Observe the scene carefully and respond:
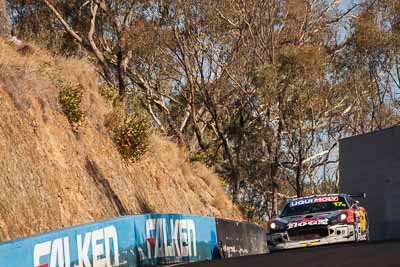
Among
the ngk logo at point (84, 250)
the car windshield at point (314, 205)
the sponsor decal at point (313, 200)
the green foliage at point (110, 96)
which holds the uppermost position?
the green foliage at point (110, 96)

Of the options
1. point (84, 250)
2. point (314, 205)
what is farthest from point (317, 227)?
point (84, 250)

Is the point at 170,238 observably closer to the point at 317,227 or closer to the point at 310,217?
the point at 310,217

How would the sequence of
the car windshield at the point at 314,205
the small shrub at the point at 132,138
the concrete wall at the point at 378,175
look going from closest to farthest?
the car windshield at the point at 314,205 < the concrete wall at the point at 378,175 < the small shrub at the point at 132,138

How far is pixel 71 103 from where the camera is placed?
24250mm

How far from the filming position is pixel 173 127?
45.8 m

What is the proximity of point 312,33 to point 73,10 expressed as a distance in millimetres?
12484

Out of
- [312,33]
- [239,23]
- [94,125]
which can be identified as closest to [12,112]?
[94,125]

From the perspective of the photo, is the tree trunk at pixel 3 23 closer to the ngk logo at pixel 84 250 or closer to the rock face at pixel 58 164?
the rock face at pixel 58 164

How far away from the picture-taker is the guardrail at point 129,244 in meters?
12.0

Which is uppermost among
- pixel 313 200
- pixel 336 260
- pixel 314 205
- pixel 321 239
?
pixel 313 200

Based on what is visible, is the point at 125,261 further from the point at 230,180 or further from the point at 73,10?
the point at 230,180

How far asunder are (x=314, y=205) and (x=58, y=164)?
22.3ft

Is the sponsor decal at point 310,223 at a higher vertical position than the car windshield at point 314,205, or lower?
lower

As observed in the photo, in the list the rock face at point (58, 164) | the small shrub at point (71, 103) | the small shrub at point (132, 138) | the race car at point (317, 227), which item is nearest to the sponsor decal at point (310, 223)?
the race car at point (317, 227)
